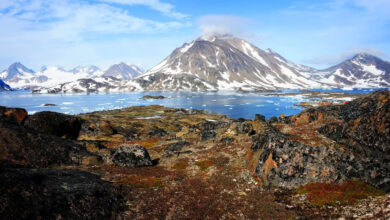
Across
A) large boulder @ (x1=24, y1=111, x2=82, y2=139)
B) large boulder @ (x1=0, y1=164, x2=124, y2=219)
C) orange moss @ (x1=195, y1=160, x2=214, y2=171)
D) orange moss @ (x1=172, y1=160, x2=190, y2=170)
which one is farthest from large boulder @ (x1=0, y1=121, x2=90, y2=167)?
orange moss @ (x1=195, y1=160, x2=214, y2=171)

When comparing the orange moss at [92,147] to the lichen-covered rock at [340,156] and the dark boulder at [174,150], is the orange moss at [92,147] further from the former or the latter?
the lichen-covered rock at [340,156]

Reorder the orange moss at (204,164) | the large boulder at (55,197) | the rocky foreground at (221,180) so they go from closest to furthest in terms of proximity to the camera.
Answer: the large boulder at (55,197)
the rocky foreground at (221,180)
the orange moss at (204,164)

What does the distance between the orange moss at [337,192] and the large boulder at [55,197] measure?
16520 millimetres

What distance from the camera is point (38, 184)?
15.7 metres

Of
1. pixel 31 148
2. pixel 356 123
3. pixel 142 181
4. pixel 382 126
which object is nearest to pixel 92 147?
pixel 31 148

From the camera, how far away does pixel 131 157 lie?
32.8m

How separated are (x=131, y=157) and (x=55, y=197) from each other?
17182mm

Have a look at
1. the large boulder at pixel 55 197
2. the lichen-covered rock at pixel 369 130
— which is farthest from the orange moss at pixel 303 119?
the large boulder at pixel 55 197

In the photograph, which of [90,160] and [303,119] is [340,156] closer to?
[90,160]

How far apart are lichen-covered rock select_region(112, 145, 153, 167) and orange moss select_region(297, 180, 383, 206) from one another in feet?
69.2

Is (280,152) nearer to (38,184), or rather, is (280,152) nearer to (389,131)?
(389,131)

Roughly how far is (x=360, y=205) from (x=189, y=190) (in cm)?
1441

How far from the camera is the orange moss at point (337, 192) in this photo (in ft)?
60.8

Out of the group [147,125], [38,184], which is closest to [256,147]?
[38,184]
